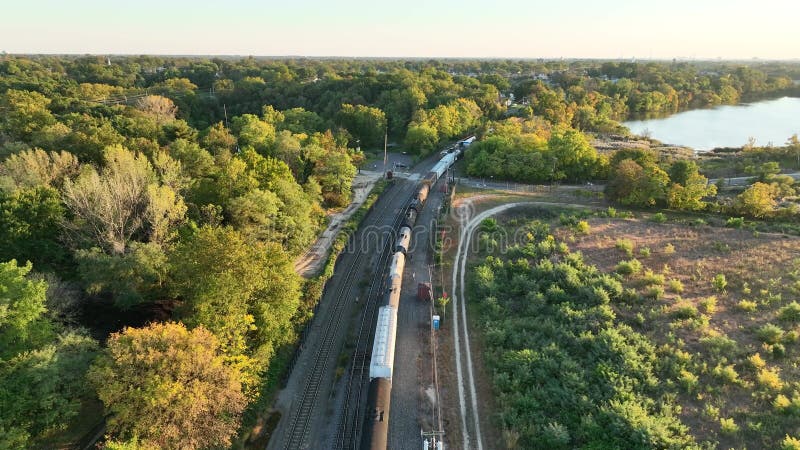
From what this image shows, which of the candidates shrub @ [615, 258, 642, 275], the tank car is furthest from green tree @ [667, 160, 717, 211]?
the tank car

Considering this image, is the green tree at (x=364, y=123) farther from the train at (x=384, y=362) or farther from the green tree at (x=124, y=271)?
the green tree at (x=124, y=271)

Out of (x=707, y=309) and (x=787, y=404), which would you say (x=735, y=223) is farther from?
(x=787, y=404)

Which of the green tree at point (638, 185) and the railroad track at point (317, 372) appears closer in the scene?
the railroad track at point (317, 372)

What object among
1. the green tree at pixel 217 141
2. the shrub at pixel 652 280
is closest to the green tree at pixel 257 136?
the green tree at pixel 217 141

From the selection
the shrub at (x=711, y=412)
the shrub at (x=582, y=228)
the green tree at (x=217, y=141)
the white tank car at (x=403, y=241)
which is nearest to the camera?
the shrub at (x=711, y=412)

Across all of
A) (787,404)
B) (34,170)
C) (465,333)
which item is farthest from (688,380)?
(34,170)

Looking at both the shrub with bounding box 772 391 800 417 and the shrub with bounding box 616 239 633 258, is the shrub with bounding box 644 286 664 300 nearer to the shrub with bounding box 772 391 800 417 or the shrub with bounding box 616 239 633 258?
the shrub with bounding box 616 239 633 258

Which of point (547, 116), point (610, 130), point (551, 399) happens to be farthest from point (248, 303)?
point (610, 130)
